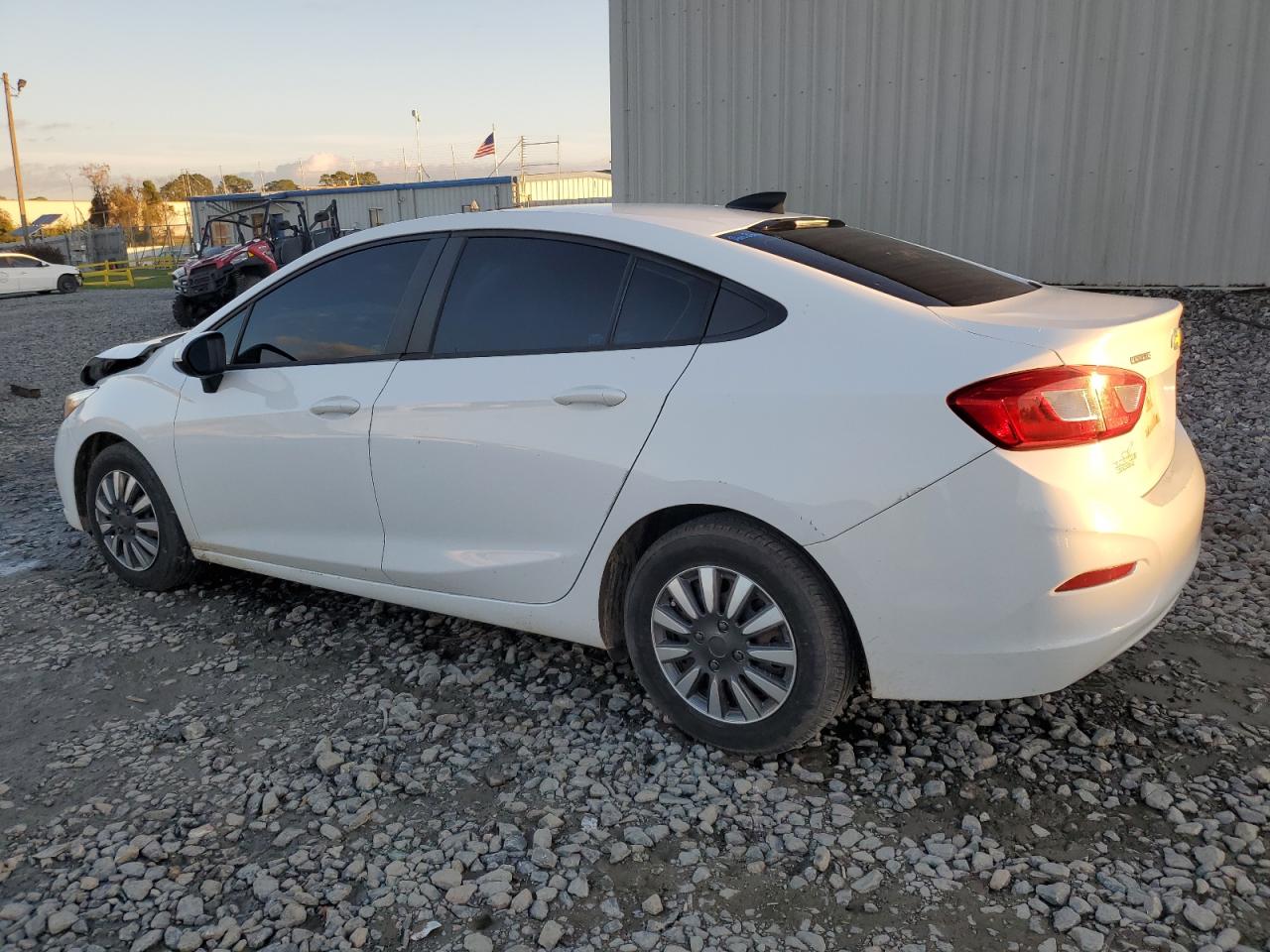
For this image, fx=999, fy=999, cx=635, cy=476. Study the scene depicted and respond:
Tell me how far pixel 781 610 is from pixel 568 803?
82 cm

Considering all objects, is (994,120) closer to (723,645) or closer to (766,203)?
(766,203)

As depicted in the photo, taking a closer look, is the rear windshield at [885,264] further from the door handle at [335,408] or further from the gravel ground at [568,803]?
the door handle at [335,408]

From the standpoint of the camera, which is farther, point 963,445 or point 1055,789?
point 1055,789

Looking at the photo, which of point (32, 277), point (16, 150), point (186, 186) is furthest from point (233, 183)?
point (32, 277)

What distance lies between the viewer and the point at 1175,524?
2752mm

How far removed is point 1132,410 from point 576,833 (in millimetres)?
1850

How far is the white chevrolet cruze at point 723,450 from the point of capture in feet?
8.22

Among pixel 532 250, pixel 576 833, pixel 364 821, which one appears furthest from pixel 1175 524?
pixel 364 821

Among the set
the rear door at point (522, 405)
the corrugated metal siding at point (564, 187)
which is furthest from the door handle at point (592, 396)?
the corrugated metal siding at point (564, 187)

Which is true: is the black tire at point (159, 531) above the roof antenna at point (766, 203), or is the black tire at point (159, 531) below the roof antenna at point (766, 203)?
below

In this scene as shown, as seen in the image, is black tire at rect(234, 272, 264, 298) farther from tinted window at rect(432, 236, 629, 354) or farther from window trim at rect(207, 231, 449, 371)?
tinted window at rect(432, 236, 629, 354)

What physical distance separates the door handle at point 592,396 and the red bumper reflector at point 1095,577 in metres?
→ 1.31

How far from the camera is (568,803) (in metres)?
2.85

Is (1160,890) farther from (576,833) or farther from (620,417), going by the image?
(620,417)
